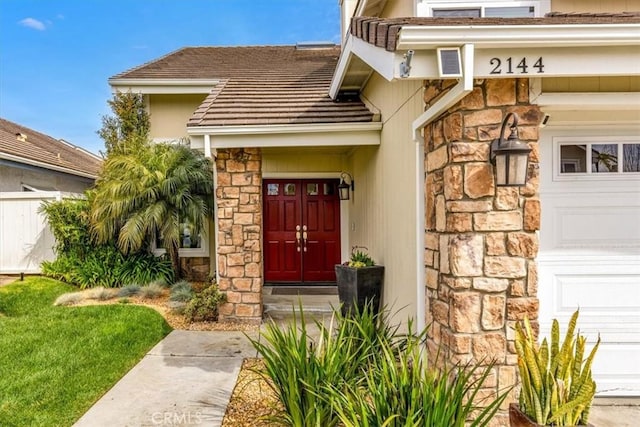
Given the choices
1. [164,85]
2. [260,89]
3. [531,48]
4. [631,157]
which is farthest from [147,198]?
[631,157]

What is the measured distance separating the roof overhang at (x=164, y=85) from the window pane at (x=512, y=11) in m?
6.64

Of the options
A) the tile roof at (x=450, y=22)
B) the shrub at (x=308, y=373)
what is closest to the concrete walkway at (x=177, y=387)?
the shrub at (x=308, y=373)

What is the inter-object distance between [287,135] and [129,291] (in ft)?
14.7

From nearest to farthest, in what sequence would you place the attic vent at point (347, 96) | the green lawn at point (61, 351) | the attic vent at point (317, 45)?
the green lawn at point (61, 351)
the attic vent at point (347, 96)
the attic vent at point (317, 45)

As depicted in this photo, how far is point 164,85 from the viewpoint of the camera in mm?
9305

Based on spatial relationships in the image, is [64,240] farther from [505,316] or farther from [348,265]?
[505,316]

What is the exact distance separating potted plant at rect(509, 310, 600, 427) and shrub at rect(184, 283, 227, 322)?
459cm

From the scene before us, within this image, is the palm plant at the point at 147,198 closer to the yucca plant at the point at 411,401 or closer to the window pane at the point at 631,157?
the yucca plant at the point at 411,401

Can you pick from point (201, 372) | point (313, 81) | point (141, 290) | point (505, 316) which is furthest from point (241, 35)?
point (505, 316)

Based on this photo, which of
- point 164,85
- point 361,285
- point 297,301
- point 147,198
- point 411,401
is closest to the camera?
point 411,401

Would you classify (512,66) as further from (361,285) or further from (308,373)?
(361,285)

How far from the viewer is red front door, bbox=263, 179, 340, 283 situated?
8867 mm

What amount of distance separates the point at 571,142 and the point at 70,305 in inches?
304

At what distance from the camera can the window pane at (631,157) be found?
3.24 metres
